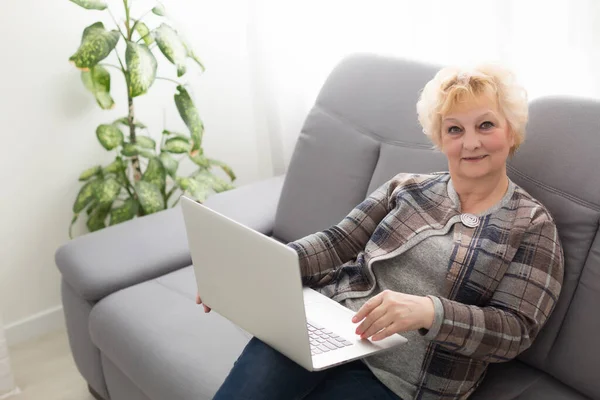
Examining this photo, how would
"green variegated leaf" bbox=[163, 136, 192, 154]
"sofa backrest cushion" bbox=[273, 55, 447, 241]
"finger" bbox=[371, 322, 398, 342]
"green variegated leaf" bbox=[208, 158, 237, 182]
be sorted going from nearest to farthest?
"finger" bbox=[371, 322, 398, 342] → "sofa backrest cushion" bbox=[273, 55, 447, 241] → "green variegated leaf" bbox=[163, 136, 192, 154] → "green variegated leaf" bbox=[208, 158, 237, 182]

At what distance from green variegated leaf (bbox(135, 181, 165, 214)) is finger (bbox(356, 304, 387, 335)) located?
4.24 feet

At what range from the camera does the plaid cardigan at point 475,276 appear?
57.1 inches

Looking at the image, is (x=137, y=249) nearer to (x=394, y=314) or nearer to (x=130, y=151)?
(x=130, y=151)

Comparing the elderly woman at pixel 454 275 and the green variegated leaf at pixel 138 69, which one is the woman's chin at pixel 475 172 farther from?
the green variegated leaf at pixel 138 69

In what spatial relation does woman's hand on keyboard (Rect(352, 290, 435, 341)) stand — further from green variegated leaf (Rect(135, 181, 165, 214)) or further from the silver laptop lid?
green variegated leaf (Rect(135, 181, 165, 214))

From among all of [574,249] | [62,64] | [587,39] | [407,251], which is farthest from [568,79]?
[62,64]

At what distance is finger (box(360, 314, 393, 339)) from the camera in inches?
56.4

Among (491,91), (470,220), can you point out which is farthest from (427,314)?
(491,91)

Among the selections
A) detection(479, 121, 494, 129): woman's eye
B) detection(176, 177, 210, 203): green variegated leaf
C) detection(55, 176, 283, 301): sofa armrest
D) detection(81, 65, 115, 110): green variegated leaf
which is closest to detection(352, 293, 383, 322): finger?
detection(479, 121, 494, 129): woman's eye

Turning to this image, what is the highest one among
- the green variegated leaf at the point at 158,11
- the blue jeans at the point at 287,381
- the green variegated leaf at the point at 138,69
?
the green variegated leaf at the point at 158,11

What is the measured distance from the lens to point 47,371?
2.58 meters

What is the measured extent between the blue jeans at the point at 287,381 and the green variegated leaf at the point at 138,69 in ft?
3.67

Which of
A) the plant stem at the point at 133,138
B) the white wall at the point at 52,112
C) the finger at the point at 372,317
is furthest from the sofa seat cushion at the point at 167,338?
the white wall at the point at 52,112

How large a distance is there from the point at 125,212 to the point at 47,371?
1.93 ft
